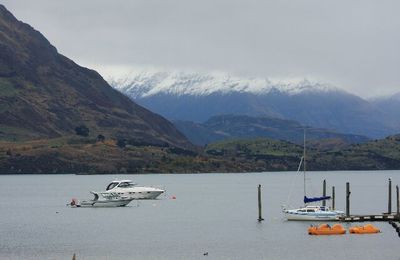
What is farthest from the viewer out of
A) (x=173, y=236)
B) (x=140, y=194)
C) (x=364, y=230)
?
(x=140, y=194)

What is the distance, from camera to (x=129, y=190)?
188 m

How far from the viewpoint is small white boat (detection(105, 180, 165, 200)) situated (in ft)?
603

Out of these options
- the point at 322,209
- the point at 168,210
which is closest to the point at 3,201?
the point at 168,210

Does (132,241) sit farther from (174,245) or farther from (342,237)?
(342,237)

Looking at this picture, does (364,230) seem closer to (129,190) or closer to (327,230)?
(327,230)

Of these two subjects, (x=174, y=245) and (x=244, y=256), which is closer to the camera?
(x=244, y=256)

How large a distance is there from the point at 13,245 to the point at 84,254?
511 inches

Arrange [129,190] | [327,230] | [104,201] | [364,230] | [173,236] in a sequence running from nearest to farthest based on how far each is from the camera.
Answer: [364,230]
[327,230]
[173,236]
[104,201]
[129,190]

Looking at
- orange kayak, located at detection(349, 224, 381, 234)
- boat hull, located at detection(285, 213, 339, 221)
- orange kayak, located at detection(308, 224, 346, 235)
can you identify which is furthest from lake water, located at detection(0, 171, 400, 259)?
boat hull, located at detection(285, 213, 339, 221)

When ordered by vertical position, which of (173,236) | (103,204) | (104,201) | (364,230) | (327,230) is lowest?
(173,236)

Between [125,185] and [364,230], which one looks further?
[125,185]

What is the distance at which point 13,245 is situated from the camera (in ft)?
330

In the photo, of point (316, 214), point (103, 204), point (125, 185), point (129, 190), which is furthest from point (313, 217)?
point (129, 190)

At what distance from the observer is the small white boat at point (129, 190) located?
184 metres
